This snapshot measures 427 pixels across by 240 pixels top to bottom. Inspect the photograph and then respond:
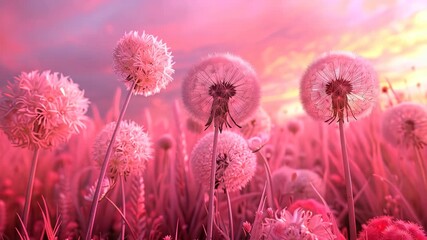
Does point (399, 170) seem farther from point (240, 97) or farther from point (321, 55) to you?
point (240, 97)

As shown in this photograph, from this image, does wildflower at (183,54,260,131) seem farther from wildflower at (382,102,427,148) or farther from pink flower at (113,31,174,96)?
wildflower at (382,102,427,148)

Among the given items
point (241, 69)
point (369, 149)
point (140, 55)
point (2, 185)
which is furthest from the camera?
point (369, 149)

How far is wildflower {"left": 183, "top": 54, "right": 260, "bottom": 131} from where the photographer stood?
1.61m

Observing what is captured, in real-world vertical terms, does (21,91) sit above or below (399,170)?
above

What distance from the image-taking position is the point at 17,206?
2635 mm

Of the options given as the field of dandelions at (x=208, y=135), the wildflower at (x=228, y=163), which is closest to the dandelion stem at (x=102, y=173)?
the field of dandelions at (x=208, y=135)

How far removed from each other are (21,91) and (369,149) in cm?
248

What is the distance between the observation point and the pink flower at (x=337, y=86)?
160 centimetres

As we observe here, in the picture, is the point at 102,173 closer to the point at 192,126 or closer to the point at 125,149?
the point at 125,149

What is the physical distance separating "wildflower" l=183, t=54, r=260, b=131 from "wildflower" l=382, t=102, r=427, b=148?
1.21m

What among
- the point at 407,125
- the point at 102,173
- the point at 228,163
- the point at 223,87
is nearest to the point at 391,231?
the point at 228,163

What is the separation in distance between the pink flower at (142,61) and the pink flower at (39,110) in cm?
23

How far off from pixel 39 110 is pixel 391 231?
1290 mm

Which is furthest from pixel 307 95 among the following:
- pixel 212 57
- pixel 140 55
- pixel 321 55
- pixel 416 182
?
pixel 416 182
